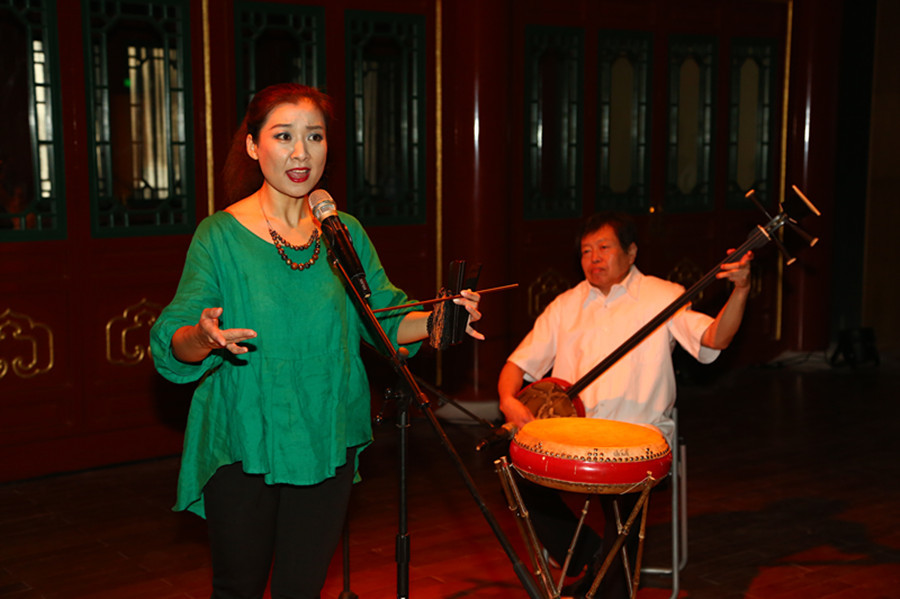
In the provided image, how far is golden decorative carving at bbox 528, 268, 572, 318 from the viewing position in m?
6.08

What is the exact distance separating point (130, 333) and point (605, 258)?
2.54 meters

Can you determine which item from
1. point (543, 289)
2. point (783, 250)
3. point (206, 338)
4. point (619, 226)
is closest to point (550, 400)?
point (619, 226)

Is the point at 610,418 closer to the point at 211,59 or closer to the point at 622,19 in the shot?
the point at 211,59

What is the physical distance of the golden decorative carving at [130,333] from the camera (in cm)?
475

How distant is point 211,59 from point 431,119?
4.27 feet

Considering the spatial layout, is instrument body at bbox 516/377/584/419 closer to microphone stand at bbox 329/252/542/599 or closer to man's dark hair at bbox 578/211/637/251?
man's dark hair at bbox 578/211/637/251

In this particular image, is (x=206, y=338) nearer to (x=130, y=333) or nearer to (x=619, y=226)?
(x=619, y=226)

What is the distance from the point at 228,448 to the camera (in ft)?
6.81

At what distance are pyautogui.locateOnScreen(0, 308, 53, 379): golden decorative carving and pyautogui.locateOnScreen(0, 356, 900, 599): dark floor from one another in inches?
20.4

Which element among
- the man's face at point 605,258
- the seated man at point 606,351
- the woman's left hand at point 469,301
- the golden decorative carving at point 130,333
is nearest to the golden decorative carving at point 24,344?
the golden decorative carving at point 130,333

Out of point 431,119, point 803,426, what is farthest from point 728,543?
point 431,119

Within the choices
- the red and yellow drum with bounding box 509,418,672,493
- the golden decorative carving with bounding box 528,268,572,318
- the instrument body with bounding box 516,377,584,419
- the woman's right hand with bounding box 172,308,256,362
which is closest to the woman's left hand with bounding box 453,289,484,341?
the woman's right hand with bounding box 172,308,256,362

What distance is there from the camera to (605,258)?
3283 millimetres

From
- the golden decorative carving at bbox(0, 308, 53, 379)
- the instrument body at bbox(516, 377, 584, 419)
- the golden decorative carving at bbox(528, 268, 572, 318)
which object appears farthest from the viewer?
the golden decorative carving at bbox(528, 268, 572, 318)
